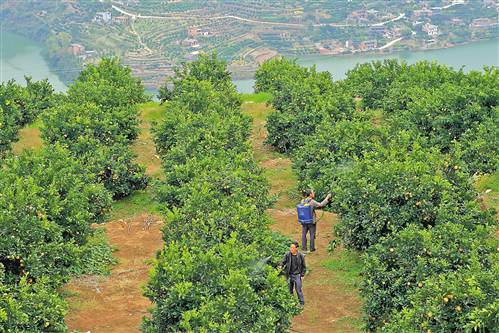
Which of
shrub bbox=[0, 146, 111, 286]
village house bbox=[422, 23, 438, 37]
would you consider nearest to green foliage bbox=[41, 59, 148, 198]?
shrub bbox=[0, 146, 111, 286]

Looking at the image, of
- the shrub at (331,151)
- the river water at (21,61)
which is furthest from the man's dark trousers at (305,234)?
the river water at (21,61)

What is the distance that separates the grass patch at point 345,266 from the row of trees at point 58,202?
17.5 ft

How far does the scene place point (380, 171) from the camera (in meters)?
17.7

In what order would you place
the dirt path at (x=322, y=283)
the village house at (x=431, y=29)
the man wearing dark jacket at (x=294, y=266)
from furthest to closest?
the village house at (x=431, y=29) → the dirt path at (x=322, y=283) → the man wearing dark jacket at (x=294, y=266)

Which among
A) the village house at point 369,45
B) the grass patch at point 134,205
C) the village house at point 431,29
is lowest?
the grass patch at point 134,205

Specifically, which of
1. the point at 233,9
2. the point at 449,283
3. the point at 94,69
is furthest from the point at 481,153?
the point at 233,9

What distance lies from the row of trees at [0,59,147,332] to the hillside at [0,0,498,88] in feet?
116

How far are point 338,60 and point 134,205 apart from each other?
146 feet

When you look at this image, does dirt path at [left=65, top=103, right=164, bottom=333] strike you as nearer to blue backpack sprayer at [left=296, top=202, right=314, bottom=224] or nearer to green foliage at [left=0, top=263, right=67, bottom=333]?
green foliage at [left=0, top=263, right=67, bottom=333]

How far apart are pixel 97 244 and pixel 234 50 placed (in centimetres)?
4894

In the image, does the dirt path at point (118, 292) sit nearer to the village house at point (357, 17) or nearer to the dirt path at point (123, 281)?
the dirt path at point (123, 281)

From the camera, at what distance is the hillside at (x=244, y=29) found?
224 ft

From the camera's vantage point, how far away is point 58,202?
17922 mm

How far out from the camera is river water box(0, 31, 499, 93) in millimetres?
62219
